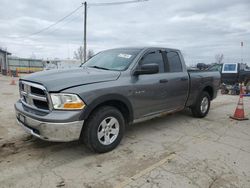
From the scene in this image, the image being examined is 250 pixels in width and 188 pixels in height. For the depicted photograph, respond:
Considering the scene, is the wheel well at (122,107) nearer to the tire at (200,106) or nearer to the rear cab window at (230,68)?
the tire at (200,106)

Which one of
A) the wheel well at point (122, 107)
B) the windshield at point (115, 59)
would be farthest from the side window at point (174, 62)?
the wheel well at point (122, 107)

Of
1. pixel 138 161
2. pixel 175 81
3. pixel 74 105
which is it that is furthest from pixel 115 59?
pixel 138 161

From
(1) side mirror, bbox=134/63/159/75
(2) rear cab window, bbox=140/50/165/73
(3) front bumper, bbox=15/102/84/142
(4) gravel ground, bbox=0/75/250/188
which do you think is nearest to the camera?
(4) gravel ground, bbox=0/75/250/188

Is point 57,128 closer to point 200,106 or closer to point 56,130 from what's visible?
point 56,130

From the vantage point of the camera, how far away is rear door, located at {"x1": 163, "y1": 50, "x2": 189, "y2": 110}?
4979mm

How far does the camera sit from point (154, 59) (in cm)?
479

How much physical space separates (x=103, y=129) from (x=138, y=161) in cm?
78

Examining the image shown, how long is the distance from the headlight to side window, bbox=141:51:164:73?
1.76 meters

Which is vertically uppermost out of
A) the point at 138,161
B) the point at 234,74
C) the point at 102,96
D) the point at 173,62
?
the point at 173,62

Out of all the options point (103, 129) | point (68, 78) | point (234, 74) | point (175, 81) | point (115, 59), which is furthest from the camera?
point (234, 74)

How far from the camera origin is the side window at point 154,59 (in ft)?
14.9

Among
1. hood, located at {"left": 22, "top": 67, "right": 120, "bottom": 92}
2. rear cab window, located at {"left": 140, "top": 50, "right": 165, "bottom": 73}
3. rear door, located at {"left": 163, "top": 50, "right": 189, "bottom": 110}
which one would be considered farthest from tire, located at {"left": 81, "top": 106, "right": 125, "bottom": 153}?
rear door, located at {"left": 163, "top": 50, "right": 189, "bottom": 110}

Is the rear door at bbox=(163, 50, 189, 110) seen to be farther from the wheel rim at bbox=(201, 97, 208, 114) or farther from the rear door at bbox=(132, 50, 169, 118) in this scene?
the wheel rim at bbox=(201, 97, 208, 114)

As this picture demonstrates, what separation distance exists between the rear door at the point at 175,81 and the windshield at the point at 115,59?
99 centimetres
